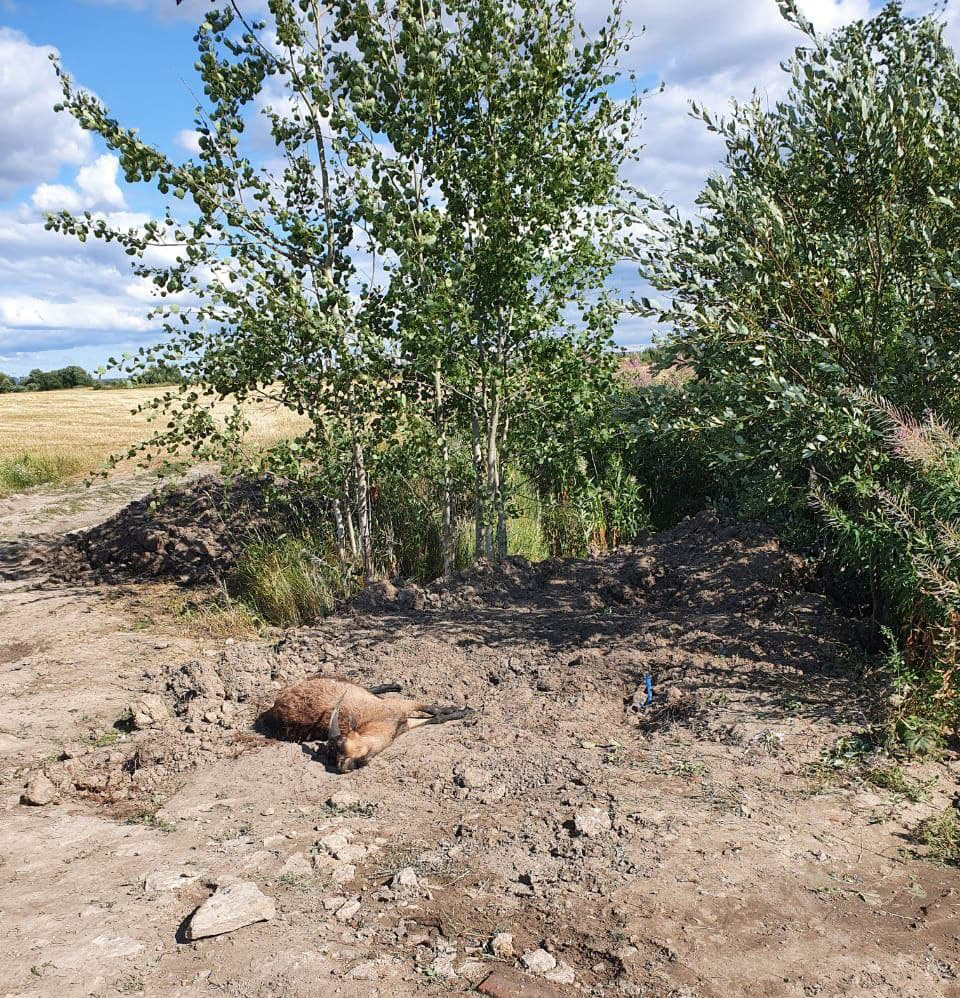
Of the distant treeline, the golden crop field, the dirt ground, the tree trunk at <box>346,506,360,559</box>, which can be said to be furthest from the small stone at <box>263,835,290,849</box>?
the distant treeline

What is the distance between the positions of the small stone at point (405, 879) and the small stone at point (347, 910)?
0.55 ft

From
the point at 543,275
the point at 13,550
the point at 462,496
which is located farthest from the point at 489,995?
the point at 13,550

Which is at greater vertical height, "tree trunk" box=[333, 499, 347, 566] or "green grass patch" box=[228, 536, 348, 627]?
"tree trunk" box=[333, 499, 347, 566]

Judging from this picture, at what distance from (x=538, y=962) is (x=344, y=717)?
2.11m

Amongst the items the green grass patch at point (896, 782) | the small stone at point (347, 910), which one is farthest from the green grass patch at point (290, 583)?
the green grass patch at point (896, 782)

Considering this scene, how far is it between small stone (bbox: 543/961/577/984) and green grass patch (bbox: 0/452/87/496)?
45.3 feet

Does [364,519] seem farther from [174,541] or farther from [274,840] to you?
[274,840]

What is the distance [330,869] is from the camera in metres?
3.58

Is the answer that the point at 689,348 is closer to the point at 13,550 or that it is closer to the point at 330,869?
the point at 330,869

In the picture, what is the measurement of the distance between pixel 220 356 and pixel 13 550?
17.8ft

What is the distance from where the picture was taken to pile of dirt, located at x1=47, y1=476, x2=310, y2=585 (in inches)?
362

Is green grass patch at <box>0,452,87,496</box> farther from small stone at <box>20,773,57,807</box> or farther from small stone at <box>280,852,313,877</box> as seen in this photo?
small stone at <box>280,852,313,877</box>

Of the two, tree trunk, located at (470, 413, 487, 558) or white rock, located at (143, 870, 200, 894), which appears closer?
white rock, located at (143, 870, 200, 894)

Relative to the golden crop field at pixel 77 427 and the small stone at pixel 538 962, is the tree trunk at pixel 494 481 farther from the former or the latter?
the small stone at pixel 538 962
